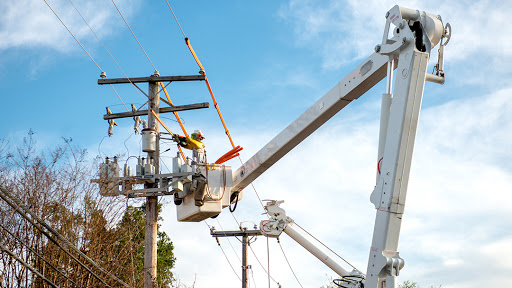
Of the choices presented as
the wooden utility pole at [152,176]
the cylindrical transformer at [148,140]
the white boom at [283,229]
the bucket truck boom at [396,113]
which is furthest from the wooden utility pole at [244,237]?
the bucket truck boom at [396,113]

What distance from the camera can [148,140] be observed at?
13414mm

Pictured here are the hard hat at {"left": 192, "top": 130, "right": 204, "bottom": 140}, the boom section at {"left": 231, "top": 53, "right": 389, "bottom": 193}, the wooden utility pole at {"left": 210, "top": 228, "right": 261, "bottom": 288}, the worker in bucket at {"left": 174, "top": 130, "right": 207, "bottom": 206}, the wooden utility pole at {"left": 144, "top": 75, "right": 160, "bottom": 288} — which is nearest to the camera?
the boom section at {"left": 231, "top": 53, "right": 389, "bottom": 193}

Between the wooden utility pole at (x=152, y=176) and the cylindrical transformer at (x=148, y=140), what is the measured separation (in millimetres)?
128

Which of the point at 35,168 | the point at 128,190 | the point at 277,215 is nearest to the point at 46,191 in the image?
the point at 35,168

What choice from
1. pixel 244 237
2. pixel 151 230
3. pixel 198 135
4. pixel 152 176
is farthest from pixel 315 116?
pixel 244 237

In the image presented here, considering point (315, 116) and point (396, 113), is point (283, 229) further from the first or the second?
point (396, 113)

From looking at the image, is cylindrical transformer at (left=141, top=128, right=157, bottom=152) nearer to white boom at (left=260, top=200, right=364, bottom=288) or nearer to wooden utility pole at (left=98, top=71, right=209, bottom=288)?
wooden utility pole at (left=98, top=71, right=209, bottom=288)

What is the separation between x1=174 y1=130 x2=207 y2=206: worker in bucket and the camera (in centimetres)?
1184

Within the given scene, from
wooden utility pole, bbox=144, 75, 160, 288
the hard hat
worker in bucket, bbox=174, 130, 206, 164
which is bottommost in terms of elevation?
wooden utility pole, bbox=144, 75, 160, 288

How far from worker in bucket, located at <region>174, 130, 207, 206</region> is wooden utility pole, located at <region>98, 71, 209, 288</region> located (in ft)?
2.78

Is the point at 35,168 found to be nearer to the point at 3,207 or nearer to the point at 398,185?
the point at 3,207

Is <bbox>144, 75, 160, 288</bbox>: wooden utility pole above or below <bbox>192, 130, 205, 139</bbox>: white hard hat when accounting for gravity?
below

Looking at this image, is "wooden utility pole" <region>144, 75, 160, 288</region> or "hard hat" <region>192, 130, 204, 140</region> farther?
"wooden utility pole" <region>144, 75, 160, 288</region>

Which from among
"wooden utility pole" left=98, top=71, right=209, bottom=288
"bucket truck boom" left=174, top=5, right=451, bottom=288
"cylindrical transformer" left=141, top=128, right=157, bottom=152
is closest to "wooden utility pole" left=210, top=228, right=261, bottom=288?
"wooden utility pole" left=98, top=71, right=209, bottom=288
